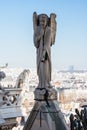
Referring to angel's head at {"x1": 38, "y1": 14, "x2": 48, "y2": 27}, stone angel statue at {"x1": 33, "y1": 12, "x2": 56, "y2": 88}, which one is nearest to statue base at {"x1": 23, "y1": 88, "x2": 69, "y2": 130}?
stone angel statue at {"x1": 33, "y1": 12, "x2": 56, "y2": 88}

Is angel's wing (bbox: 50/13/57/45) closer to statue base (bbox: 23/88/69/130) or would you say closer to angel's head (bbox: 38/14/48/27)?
angel's head (bbox: 38/14/48/27)

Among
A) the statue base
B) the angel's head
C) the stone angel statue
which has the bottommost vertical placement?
the statue base

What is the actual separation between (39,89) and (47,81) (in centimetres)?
11

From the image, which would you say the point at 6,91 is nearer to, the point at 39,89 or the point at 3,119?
the point at 3,119

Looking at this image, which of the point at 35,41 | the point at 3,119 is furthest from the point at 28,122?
the point at 3,119

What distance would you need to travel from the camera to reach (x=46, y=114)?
381 cm

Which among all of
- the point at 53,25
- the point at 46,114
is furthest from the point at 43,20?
the point at 46,114

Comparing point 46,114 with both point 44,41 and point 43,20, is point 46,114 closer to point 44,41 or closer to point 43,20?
point 44,41

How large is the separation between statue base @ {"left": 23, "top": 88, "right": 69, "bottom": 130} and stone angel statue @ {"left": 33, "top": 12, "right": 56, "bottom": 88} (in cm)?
11

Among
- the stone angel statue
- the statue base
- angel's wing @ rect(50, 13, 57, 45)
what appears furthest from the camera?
angel's wing @ rect(50, 13, 57, 45)

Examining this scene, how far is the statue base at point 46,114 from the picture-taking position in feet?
12.3

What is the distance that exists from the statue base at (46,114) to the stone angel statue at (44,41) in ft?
0.37

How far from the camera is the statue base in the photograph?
376 cm

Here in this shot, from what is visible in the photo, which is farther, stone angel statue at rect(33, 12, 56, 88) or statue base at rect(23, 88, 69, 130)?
stone angel statue at rect(33, 12, 56, 88)
